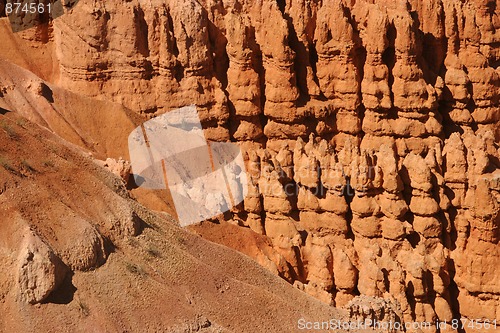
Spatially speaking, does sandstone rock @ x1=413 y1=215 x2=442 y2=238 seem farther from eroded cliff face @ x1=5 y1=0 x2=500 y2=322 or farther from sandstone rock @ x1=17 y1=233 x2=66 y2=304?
sandstone rock @ x1=17 y1=233 x2=66 y2=304

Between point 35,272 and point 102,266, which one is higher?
point 35,272

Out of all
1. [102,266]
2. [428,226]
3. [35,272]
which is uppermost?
[35,272]

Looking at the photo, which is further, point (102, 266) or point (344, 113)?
point (344, 113)

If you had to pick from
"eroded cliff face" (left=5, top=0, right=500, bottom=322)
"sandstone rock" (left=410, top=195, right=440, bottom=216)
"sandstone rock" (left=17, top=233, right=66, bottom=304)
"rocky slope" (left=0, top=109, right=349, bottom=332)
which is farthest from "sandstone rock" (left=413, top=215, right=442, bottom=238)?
"sandstone rock" (left=17, top=233, right=66, bottom=304)

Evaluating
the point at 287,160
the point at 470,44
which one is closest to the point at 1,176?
the point at 287,160

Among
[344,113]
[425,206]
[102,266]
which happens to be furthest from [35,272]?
[344,113]

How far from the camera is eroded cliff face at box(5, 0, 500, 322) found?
132ft

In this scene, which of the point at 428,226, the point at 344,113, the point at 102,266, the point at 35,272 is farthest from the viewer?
the point at 344,113

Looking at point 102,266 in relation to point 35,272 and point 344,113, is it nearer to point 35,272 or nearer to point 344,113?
point 35,272

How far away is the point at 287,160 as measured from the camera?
140 ft

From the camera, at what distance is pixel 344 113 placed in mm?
45094

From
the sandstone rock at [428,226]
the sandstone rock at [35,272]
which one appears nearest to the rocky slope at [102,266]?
the sandstone rock at [35,272]

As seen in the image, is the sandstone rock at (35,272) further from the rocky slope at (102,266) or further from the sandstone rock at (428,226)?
the sandstone rock at (428,226)

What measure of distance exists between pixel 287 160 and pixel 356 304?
11.9m
